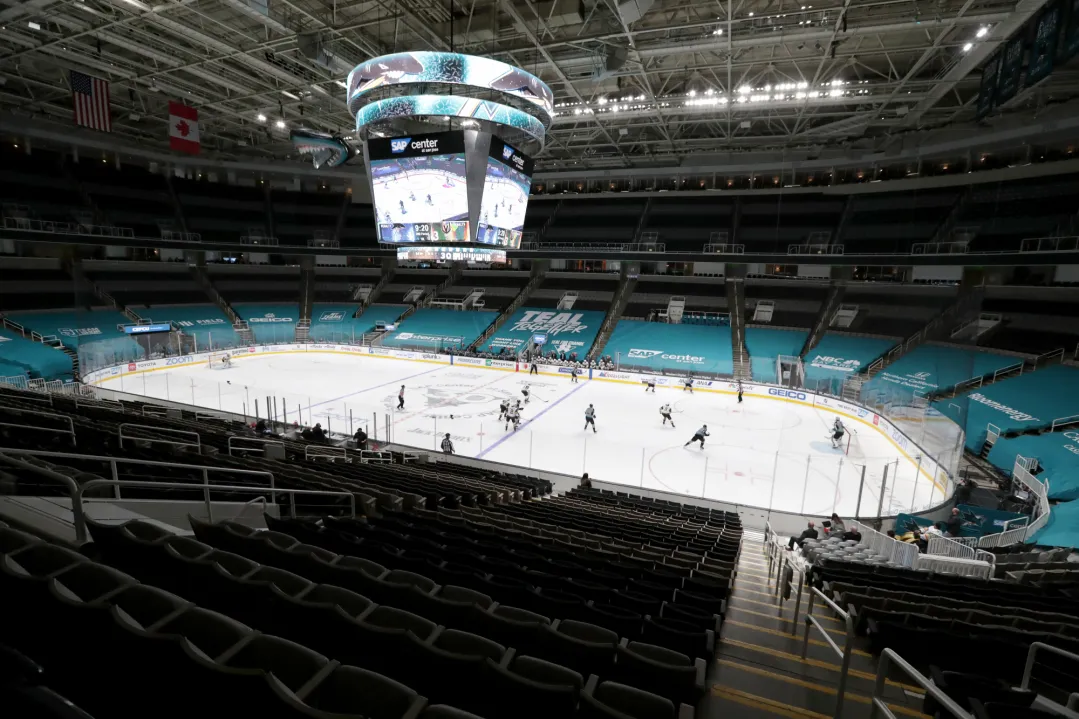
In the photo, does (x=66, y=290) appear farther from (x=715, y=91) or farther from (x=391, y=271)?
(x=715, y=91)

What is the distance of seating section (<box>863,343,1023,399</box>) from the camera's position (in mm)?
18844

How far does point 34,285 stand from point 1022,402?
52328mm

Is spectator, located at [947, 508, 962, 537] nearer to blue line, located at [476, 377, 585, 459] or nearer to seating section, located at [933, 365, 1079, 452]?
seating section, located at [933, 365, 1079, 452]

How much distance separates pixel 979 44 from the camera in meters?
16.9

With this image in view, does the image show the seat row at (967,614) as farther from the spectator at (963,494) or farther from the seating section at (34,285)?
the seating section at (34,285)

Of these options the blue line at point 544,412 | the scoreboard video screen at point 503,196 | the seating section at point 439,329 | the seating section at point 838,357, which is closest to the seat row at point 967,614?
the blue line at point 544,412

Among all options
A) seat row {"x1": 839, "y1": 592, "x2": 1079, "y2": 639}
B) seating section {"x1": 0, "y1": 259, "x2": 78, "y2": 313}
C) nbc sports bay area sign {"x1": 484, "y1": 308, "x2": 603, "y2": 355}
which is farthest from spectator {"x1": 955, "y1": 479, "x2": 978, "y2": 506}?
seating section {"x1": 0, "y1": 259, "x2": 78, "y2": 313}

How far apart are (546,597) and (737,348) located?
31690mm

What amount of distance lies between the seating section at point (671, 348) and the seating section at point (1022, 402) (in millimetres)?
12139

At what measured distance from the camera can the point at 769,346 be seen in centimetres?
3219

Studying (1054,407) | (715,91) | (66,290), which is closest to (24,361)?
(66,290)

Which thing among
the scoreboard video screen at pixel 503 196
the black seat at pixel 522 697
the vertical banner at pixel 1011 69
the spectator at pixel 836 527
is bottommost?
the spectator at pixel 836 527

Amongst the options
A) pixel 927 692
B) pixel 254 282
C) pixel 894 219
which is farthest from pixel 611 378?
pixel 254 282

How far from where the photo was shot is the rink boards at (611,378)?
18.0 metres
